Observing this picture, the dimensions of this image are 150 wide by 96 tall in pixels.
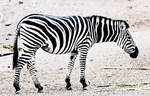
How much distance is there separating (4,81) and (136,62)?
3.87 meters

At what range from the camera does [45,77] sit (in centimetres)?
1423

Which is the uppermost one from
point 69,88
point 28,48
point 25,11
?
point 25,11

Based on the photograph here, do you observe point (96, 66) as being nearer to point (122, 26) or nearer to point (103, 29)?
point (122, 26)

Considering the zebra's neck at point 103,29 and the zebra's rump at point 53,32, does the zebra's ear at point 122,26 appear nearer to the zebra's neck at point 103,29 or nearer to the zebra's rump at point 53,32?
the zebra's neck at point 103,29

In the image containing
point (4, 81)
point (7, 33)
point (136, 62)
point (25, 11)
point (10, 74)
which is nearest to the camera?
point (4, 81)

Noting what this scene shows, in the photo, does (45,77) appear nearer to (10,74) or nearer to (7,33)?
(10,74)

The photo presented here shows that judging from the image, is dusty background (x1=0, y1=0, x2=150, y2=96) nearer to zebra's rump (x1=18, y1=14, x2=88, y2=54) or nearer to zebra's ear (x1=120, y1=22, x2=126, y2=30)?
zebra's rump (x1=18, y1=14, x2=88, y2=54)

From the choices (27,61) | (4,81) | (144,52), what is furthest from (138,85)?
(144,52)

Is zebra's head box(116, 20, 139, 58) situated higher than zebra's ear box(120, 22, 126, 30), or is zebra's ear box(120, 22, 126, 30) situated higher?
zebra's ear box(120, 22, 126, 30)

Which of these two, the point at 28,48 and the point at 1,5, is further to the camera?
the point at 1,5

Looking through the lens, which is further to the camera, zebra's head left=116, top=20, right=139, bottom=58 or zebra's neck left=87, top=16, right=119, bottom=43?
zebra's head left=116, top=20, right=139, bottom=58

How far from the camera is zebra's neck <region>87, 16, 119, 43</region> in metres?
12.3

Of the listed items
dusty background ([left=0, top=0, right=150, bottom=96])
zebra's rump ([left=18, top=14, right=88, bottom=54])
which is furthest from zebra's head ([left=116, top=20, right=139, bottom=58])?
zebra's rump ([left=18, top=14, right=88, bottom=54])

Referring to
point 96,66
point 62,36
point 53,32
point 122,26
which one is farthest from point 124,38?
point 96,66
